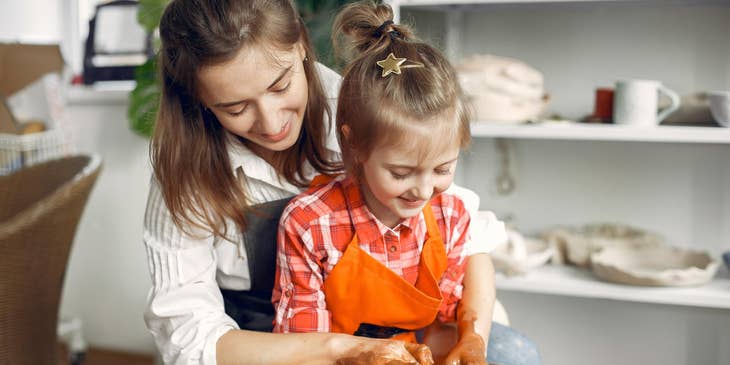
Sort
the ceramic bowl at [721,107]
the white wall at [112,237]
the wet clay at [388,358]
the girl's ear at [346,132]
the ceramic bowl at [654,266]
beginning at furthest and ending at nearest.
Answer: the white wall at [112,237] < the ceramic bowl at [654,266] < the ceramic bowl at [721,107] < the girl's ear at [346,132] < the wet clay at [388,358]

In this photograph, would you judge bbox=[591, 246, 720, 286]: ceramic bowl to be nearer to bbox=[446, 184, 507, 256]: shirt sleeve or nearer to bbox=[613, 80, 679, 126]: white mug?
bbox=[613, 80, 679, 126]: white mug

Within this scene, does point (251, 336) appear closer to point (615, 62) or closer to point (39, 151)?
point (615, 62)

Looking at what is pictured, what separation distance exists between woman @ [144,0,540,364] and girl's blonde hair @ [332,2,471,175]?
0.38 feet

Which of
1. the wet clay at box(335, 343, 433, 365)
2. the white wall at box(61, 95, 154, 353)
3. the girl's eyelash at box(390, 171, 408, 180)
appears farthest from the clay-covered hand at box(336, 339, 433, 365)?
the white wall at box(61, 95, 154, 353)

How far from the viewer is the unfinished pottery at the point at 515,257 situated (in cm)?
181

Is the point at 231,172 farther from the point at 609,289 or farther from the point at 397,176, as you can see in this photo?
the point at 609,289

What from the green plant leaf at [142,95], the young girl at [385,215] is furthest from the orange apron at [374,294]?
the green plant leaf at [142,95]

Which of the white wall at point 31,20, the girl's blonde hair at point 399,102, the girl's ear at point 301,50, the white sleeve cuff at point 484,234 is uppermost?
the white wall at point 31,20

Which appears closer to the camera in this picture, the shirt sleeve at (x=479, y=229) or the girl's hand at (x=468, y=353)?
the girl's hand at (x=468, y=353)

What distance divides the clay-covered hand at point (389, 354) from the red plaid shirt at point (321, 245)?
13 cm

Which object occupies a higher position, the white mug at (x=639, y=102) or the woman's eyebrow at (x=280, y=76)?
the woman's eyebrow at (x=280, y=76)

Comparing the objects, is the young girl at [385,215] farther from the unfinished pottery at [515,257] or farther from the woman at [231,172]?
the unfinished pottery at [515,257]

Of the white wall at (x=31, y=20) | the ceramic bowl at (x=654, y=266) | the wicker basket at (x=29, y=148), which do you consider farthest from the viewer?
the white wall at (x=31, y=20)

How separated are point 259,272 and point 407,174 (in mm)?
356
